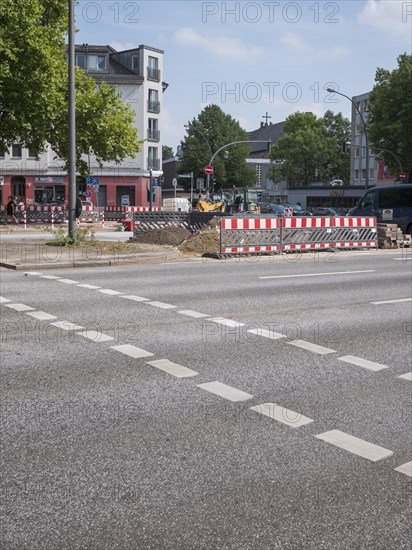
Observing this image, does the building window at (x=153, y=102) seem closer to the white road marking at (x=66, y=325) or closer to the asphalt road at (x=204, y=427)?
the asphalt road at (x=204, y=427)

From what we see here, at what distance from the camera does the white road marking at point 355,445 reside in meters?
4.59

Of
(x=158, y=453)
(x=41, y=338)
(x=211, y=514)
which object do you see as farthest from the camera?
(x=41, y=338)

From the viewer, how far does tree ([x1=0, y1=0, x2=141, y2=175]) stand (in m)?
24.3

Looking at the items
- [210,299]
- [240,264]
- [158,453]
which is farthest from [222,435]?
[240,264]

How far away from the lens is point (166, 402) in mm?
5594

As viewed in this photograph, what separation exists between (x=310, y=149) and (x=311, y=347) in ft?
323

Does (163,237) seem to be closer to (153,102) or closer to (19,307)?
(19,307)

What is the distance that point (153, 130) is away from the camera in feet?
232

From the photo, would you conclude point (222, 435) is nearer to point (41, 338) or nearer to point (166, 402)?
point (166, 402)

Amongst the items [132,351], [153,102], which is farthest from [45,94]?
[153,102]

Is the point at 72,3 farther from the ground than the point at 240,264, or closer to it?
farther from the ground

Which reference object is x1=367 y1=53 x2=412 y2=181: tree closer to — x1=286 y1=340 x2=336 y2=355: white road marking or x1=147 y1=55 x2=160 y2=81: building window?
x1=147 y1=55 x2=160 y2=81: building window

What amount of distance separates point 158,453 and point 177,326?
440cm

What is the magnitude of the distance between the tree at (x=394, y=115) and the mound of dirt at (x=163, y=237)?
122ft
